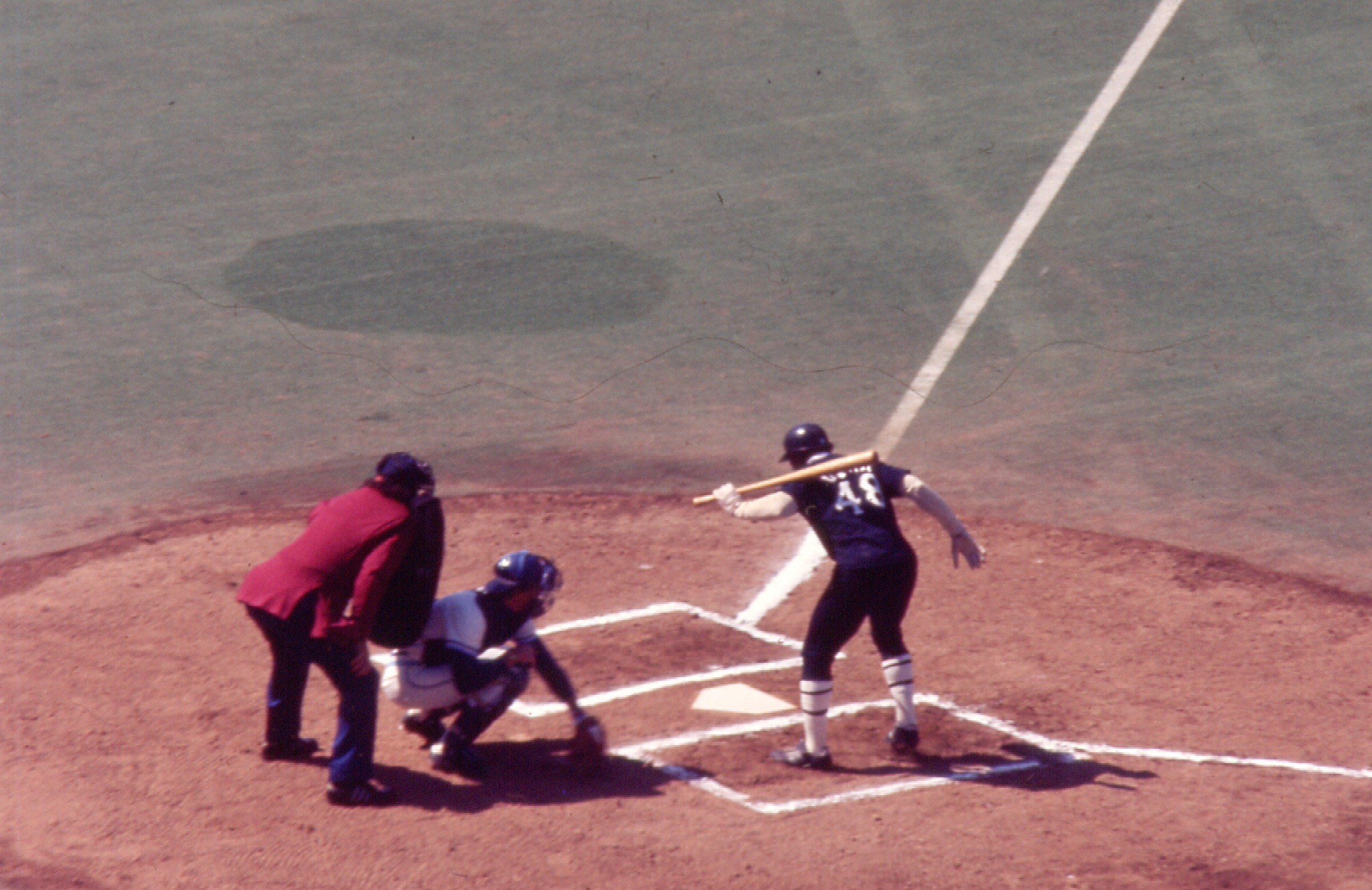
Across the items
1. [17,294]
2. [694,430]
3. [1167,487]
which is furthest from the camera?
[17,294]

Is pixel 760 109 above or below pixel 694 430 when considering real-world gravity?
above

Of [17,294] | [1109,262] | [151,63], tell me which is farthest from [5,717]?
[151,63]

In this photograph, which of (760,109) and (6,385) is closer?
(6,385)

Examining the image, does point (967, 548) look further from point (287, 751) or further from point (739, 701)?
point (287, 751)

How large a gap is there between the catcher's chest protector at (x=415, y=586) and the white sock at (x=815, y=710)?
1.97 m

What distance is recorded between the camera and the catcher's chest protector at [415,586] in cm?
726

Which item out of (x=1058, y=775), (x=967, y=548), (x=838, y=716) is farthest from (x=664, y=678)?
(x=1058, y=775)

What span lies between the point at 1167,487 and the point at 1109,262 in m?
4.45

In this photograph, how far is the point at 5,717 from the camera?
8.30 m

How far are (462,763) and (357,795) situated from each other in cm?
59

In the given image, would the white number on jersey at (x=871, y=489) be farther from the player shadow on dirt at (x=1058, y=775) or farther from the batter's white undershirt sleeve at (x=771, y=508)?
the player shadow on dirt at (x=1058, y=775)

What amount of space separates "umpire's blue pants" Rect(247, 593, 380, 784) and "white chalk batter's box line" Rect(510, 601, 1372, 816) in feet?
4.58

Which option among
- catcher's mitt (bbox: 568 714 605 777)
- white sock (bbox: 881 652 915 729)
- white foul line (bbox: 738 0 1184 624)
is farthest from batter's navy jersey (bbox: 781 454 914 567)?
white foul line (bbox: 738 0 1184 624)

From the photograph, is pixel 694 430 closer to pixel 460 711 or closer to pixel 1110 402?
pixel 1110 402
